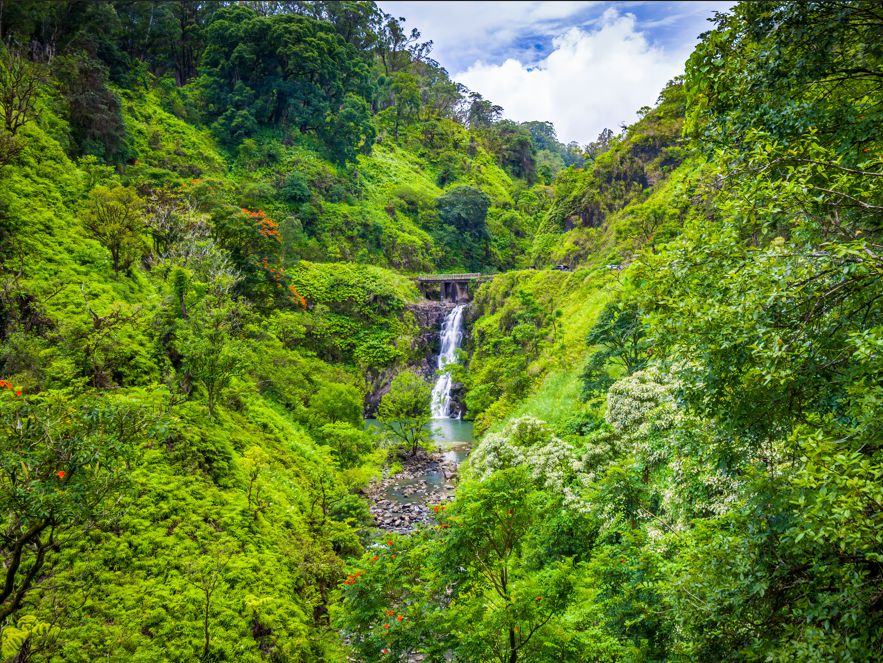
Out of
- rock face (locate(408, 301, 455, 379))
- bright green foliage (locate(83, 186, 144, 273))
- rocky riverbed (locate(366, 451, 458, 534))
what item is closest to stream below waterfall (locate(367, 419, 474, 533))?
rocky riverbed (locate(366, 451, 458, 534))

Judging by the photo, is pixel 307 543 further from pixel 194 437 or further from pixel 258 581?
pixel 194 437

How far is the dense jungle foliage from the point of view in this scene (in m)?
4.04

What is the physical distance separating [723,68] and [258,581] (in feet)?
39.9

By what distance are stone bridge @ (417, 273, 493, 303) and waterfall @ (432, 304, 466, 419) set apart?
2434mm

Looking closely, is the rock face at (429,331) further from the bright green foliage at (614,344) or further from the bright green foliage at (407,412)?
the bright green foliage at (614,344)

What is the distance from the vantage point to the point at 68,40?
29.6 m

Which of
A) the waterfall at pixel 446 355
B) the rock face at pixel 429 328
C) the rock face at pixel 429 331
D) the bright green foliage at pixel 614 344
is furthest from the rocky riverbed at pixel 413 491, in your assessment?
the rock face at pixel 429 328

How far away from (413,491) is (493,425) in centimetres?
555

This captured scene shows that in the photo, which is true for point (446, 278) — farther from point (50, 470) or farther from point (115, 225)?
point (50, 470)

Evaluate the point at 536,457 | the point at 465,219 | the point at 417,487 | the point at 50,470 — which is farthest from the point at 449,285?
the point at 50,470

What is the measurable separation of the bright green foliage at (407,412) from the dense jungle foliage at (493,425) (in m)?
0.24

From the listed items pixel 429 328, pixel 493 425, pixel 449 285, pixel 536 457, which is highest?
pixel 449 285

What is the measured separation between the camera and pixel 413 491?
22.8 m

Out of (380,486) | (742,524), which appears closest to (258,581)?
(742,524)
